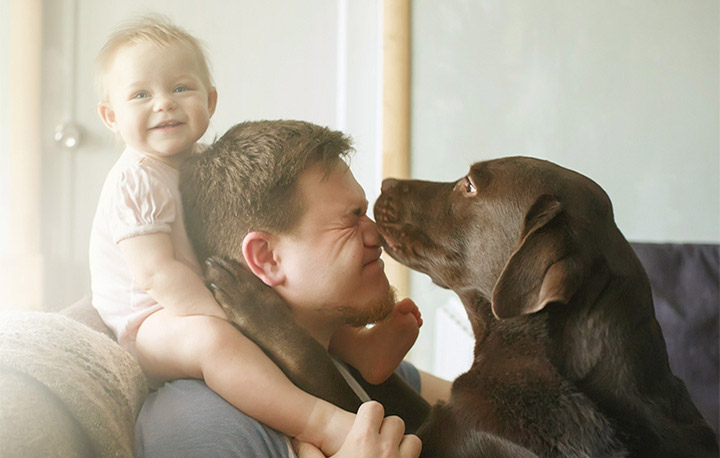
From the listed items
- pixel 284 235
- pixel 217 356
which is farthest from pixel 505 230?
pixel 217 356

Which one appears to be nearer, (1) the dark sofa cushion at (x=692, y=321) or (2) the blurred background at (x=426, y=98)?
(2) the blurred background at (x=426, y=98)

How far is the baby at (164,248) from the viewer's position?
31.9 inches

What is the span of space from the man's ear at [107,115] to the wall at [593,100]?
859 millimetres

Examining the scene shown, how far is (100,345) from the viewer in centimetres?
82

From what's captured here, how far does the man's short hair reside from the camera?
0.87 meters

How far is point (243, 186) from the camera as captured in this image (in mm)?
870

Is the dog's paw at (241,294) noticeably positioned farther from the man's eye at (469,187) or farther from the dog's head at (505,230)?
the man's eye at (469,187)

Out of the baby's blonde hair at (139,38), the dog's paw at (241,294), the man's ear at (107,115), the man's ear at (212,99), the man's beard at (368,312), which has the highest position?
the baby's blonde hair at (139,38)

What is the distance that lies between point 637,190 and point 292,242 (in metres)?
1.92

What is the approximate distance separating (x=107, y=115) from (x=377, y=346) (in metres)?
0.54

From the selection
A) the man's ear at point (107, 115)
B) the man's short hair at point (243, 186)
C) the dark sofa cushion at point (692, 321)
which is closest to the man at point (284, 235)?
the man's short hair at point (243, 186)

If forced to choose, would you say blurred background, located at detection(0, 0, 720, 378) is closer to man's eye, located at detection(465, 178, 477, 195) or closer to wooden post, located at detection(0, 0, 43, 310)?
wooden post, located at detection(0, 0, 43, 310)

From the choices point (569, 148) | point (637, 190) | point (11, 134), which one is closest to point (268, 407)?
point (11, 134)

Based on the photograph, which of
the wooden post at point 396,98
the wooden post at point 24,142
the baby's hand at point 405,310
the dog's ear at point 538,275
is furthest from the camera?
the wooden post at point 396,98
